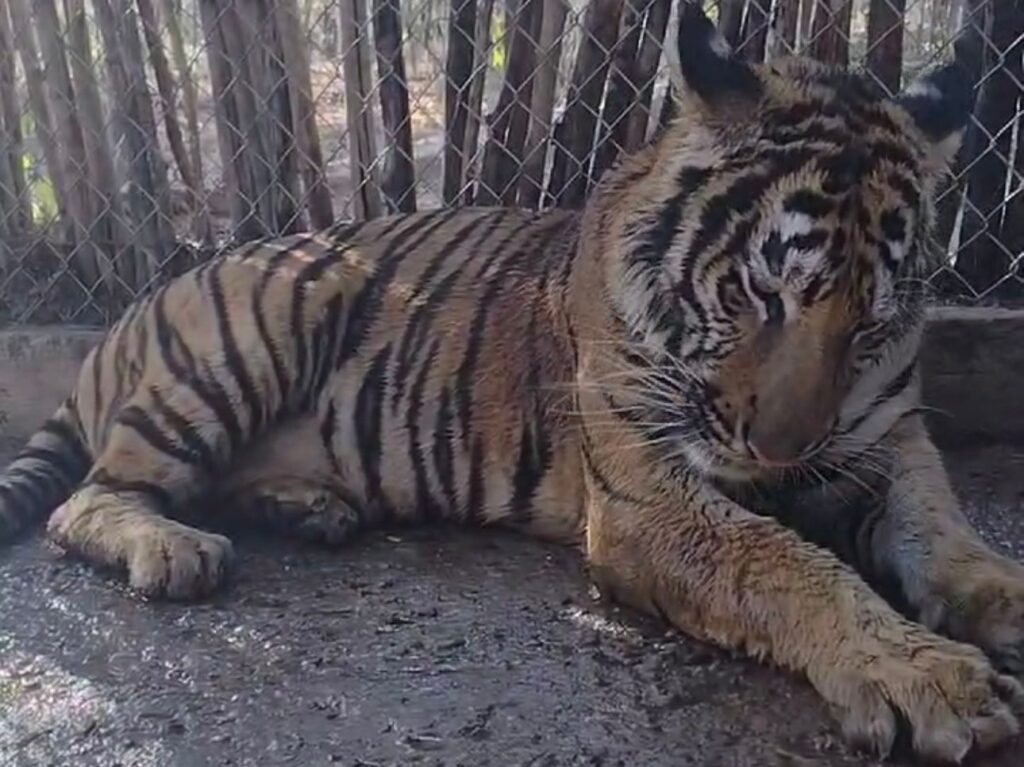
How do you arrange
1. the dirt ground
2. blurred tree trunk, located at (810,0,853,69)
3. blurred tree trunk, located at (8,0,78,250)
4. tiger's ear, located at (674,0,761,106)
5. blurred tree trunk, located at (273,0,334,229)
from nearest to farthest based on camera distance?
the dirt ground < tiger's ear, located at (674,0,761,106) < blurred tree trunk, located at (810,0,853,69) < blurred tree trunk, located at (273,0,334,229) < blurred tree trunk, located at (8,0,78,250)

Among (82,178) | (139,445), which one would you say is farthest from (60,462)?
(82,178)

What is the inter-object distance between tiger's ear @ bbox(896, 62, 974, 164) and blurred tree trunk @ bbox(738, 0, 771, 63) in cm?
91

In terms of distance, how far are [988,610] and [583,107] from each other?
1625 millimetres

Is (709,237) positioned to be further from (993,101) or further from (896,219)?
(993,101)

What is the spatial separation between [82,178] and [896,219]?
2.29 meters

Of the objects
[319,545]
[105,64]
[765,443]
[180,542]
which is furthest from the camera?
[105,64]

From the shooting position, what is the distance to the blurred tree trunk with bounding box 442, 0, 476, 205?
368 cm

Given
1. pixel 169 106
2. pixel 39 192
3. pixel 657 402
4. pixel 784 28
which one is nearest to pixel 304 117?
pixel 169 106

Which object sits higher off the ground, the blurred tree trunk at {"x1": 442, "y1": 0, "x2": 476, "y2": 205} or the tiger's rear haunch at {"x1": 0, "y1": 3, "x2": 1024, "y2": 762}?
the blurred tree trunk at {"x1": 442, "y1": 0, "x2": 476, "y2": 205}

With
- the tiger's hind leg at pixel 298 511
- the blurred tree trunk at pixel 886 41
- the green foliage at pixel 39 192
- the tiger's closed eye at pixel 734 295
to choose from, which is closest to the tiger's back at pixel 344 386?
the tiger's hind leg at pixel 298 511

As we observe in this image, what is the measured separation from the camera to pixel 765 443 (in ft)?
7.83

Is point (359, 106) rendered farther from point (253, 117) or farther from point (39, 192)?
point (39, 192)

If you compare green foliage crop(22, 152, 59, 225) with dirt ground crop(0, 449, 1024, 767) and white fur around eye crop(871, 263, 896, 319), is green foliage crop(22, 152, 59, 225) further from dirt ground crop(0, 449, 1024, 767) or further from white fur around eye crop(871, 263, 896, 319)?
white fur around eye crop(871, 263, 896, 319)

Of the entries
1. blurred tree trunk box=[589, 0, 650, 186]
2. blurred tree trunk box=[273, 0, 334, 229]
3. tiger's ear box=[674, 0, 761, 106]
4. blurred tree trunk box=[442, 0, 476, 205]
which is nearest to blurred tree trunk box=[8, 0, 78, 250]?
blurred tree trunk box=[273, 0, 334, 229]
